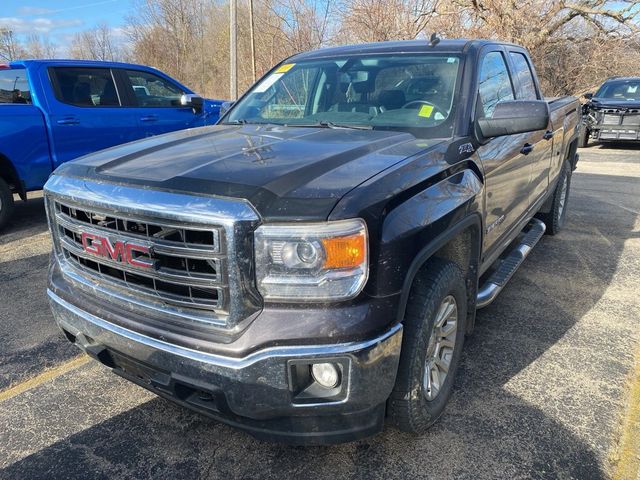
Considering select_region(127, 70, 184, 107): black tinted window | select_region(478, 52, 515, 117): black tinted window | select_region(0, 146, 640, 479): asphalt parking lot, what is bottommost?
select_region(0, 146, 640, 479): asphalt parking lot

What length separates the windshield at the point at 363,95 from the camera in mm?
3027

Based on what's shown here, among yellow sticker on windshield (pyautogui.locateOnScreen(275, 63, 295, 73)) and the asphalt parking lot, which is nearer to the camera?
the asphalt parking lot

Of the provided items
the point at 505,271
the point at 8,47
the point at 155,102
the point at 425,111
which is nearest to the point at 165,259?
the point at 425,111

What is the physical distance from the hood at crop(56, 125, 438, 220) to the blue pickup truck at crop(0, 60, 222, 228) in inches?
116

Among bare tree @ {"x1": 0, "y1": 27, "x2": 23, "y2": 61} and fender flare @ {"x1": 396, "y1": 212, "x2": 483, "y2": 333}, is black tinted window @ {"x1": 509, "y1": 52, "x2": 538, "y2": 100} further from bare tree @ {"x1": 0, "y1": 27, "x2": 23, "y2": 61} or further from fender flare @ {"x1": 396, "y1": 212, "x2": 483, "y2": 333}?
bare tree @ {"x1": 0, "y1": 27, "x2": 23, "y2": 61}

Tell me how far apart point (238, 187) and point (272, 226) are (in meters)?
0.23

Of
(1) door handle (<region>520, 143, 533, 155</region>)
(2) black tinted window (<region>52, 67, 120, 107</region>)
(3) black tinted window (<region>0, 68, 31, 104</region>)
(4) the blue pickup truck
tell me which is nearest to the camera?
(1) door handle (<region>520, 143, 533, 155</region>)

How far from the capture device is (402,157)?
2.32 meters

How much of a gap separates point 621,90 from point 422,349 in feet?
47.8

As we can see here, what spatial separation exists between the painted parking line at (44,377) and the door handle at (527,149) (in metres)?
3.34

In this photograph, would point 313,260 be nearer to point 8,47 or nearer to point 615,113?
point 615,113

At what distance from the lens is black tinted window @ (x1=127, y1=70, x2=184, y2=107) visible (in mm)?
7074

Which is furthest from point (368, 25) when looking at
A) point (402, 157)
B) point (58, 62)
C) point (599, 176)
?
point (402, 157)

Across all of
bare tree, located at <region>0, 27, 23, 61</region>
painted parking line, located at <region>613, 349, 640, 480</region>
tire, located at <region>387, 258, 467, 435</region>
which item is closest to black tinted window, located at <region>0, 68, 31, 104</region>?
tire, located at <region>387, 258, 467, 435</region>
